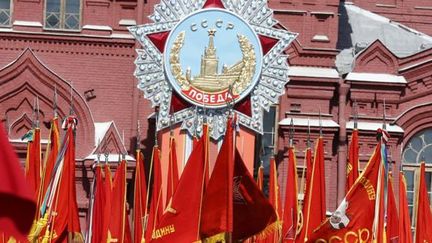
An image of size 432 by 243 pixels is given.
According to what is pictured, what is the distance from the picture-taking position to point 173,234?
12680mm

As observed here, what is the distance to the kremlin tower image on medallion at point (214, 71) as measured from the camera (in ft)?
67.2

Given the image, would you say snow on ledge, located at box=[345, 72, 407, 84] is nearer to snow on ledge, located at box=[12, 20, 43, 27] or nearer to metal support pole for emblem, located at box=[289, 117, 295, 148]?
metal support pole for emblem, located at box=[289, 117, 295, 148]

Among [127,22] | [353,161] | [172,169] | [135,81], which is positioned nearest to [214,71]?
[135,81]

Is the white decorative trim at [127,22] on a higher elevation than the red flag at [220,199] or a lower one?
higher

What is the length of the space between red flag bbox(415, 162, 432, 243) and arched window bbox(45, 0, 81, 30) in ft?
24.8

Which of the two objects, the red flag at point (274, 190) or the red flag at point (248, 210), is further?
the red flag at point (274, 190)

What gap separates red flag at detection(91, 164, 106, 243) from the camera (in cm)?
1905

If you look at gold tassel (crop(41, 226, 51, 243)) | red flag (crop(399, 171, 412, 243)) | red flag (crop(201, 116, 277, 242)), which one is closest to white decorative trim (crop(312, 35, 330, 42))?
red flag (crop(399, 171, 412, 243))

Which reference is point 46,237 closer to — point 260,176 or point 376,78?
point 260,176

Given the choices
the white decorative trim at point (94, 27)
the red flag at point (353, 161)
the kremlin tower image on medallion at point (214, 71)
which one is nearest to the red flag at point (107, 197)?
the kremlin tower image on medallion at point (214, 71)

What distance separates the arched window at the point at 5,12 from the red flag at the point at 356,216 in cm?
883

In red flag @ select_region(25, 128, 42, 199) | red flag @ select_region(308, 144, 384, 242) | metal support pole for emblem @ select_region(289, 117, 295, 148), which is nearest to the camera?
red flag @ select_region(308, 144, 384, 242)

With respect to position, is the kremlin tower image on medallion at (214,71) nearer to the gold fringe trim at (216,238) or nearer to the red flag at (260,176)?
the red flag at (260,176)

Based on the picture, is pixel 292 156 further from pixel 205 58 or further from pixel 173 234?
pixel 173 234
